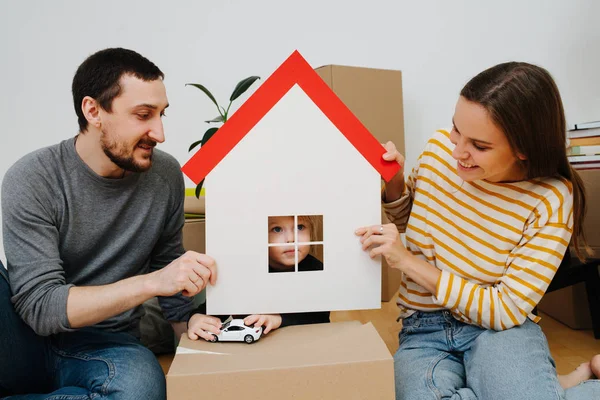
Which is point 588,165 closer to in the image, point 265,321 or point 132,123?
point 265,321

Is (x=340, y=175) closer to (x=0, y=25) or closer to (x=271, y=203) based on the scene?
(x=271, y=203)

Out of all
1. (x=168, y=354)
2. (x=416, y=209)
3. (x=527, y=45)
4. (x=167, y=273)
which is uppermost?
(x=527, y=45)

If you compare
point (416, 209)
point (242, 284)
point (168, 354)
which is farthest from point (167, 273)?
point (168, 354)

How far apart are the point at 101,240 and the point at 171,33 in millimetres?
1490

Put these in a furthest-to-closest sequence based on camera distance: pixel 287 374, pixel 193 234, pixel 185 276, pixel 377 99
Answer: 1. pixel 377 99
2. pixel 193 234
3. pixel 185 276
4. pixel 287 374

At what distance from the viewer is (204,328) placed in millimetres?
1051

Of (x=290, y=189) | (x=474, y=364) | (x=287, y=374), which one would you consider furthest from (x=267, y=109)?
(x=474, y=364)

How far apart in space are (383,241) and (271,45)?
1.69 meters

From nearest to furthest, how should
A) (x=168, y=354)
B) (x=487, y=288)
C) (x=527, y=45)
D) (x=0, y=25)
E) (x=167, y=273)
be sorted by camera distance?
(x=167, y=273) → (x=487, y=288) → (x=168, y=354) → (x=0, y=25) → (x=527, y=45)

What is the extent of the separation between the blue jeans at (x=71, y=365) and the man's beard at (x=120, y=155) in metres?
0.34

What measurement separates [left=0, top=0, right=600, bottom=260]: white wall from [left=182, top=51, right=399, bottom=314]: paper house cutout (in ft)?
4.96

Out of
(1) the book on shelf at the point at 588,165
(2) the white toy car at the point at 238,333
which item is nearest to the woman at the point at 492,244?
(2) the white toy car at the point at 238,333

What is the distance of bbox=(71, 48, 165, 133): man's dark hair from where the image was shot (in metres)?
1.15

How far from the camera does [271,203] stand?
3.46 ft
